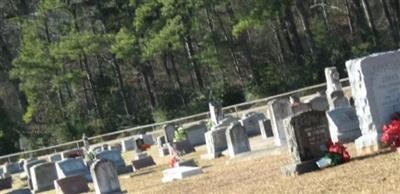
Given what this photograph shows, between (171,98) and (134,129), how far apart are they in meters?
10.8

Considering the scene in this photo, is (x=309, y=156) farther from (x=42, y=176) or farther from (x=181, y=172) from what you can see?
(x=42, y=176)

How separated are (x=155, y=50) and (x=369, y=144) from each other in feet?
120

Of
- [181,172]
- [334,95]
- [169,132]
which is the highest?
[169,132]

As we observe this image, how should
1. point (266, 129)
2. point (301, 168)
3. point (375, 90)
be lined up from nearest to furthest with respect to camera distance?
1. point (301, 168)
2. point (375, 90)
3. point (266, 129)

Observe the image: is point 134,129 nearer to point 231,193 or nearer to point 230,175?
point 230,175

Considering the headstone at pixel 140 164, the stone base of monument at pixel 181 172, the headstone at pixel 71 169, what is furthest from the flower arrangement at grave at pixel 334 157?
the headstone at pixel 140 164

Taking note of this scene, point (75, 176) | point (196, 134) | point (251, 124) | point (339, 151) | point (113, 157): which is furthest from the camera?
point (196, 134)

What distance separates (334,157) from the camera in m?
15.1

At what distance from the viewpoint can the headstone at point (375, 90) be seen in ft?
52.5

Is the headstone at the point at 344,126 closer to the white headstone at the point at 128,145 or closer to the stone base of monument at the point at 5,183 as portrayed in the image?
the stone base of monument at the point at 5,183

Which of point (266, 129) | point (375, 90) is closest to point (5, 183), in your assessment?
point (266, 129)

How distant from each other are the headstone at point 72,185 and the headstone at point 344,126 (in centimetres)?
788

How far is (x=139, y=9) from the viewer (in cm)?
5388

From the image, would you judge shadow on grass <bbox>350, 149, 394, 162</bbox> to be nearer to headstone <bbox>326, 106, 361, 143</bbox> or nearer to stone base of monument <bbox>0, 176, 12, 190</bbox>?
headstone <bbox>326, 106, 361, 143</bbox>
